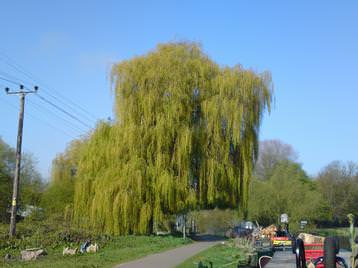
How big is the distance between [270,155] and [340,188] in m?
13.4

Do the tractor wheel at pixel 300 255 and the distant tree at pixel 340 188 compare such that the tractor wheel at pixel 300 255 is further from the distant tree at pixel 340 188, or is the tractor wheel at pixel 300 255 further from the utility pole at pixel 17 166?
the distant tree at pixel 340 188

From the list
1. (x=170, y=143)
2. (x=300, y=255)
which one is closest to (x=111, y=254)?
(x=170, y=143)

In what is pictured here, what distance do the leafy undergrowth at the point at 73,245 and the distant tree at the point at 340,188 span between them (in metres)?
42.1

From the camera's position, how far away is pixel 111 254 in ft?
72.5

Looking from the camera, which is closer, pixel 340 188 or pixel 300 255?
pixel 300 255

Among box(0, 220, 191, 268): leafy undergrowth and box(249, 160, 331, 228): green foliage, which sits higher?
box(249, 160, 331, 228): green foliage

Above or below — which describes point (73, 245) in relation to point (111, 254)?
above

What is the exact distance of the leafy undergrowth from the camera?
61.1ft

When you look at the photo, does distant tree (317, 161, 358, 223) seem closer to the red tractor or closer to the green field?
the green field

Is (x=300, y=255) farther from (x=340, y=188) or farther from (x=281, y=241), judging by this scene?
(x=340, y=188)

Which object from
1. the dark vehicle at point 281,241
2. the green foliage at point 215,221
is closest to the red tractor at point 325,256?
the dark vehicle at point 281,241

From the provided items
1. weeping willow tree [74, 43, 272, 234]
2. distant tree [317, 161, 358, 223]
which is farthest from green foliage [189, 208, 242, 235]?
weeping willow tree [74, 43, 272, 234]

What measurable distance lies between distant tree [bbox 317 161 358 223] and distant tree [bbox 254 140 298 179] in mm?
8427

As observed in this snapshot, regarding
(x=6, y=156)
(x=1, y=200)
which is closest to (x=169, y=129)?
(x=1, y=200)
